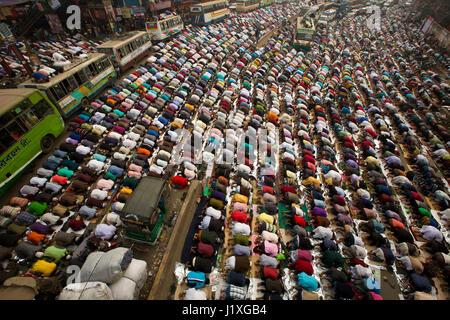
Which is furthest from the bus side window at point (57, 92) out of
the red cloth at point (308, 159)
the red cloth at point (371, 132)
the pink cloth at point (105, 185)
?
the red cloth at point (371, 132)

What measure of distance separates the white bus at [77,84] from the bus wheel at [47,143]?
2769 millimetres

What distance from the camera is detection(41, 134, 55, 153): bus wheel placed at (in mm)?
13663

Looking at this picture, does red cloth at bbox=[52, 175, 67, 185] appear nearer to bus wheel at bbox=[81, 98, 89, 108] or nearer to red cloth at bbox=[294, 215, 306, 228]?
bus wheel at bbox=[81, 98, 89, 108]

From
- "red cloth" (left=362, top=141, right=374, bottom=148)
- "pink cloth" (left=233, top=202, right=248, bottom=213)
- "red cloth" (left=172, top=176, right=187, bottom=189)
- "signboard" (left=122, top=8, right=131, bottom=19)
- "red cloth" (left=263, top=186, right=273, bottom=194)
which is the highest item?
"signboard" (left=122, top=8, right=131, bottom=19)

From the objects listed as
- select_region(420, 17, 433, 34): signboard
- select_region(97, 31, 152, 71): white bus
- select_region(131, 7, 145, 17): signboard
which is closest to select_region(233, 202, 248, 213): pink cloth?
select_region(97, 31, 152, 71): white bus

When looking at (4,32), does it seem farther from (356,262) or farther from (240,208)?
(356,262)

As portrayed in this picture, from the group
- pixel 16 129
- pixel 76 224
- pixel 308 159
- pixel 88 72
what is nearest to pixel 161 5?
pixel 88 72

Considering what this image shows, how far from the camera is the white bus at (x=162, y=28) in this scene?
101 feet

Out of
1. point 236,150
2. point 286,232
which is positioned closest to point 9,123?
point 236,150

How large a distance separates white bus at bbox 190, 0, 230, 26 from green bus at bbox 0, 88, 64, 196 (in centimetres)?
3675

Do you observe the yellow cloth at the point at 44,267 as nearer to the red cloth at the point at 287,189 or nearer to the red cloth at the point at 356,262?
the red cloth at the point at 287,189

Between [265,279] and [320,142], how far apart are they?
12718mm

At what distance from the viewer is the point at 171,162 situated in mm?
14609

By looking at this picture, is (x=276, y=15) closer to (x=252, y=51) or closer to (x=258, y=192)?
(x=252, y=51)
